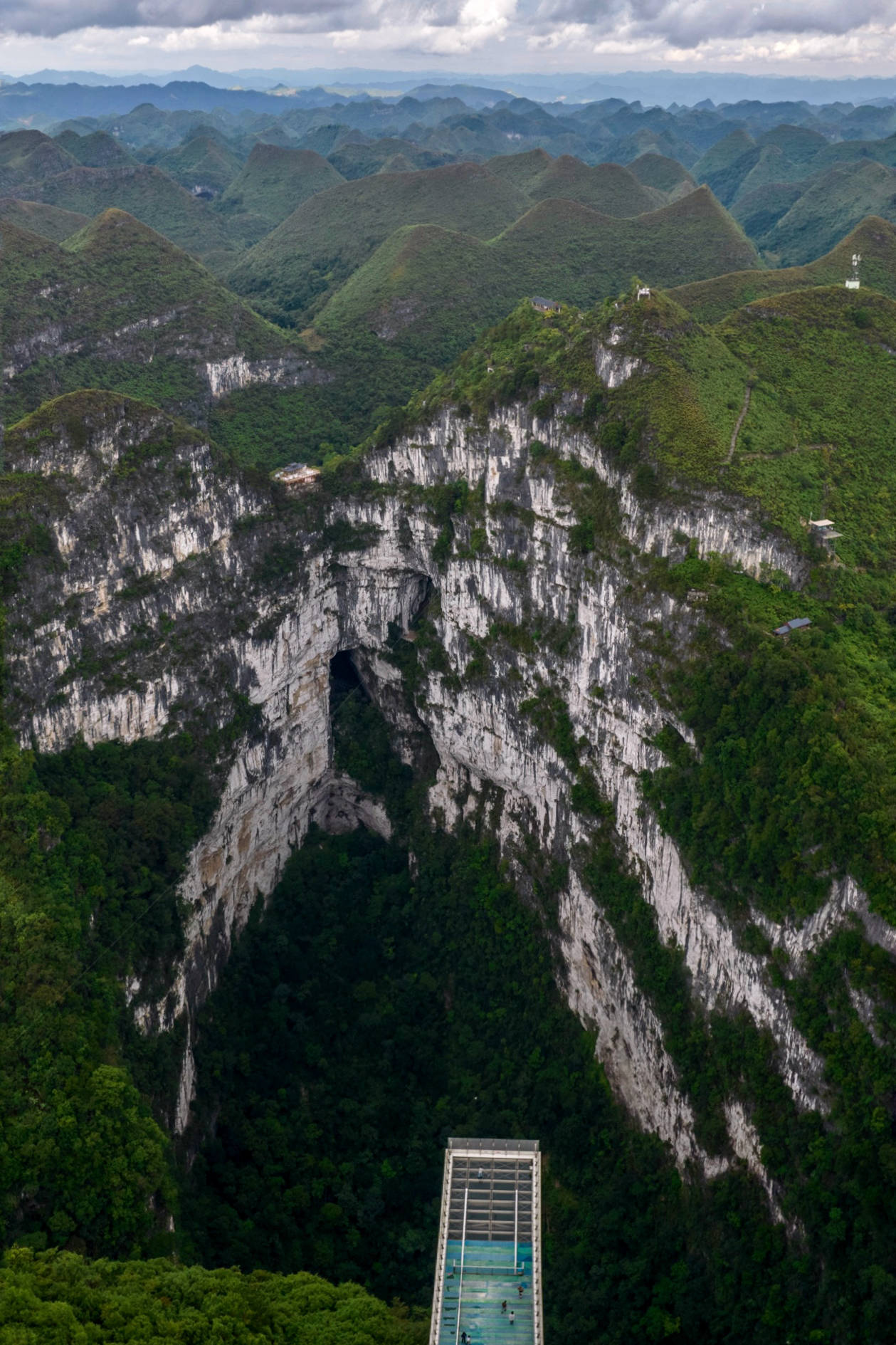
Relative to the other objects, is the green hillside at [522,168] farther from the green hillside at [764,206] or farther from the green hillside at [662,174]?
the green hillside at [764,206]

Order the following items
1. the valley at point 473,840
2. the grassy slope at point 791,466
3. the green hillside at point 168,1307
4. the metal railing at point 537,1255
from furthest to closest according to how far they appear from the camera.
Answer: the grassy slope at point 791,466
the valley at point 473,840
the metal railing at point 537,1255
the green hillside at point 168,1307

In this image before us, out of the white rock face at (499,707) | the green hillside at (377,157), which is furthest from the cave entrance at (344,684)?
the green hillside at (377,157)

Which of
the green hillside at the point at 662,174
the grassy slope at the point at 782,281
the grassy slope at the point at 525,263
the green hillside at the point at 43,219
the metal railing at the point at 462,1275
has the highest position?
the green hillside at the point at 662,174

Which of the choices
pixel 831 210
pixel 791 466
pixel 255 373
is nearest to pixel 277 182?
pixel 831 210

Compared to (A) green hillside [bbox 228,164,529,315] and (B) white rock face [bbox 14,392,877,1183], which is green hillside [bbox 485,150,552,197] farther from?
(B) white rock face [bbox 14,392,877,1183]

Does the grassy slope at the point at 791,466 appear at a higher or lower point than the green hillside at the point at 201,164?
lower

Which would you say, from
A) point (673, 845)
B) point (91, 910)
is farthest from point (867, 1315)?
point (91, 910)

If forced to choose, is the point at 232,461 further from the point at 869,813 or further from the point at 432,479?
the point at 869,813

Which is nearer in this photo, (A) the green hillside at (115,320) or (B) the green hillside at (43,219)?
(A) the green hillside at (115,320)
